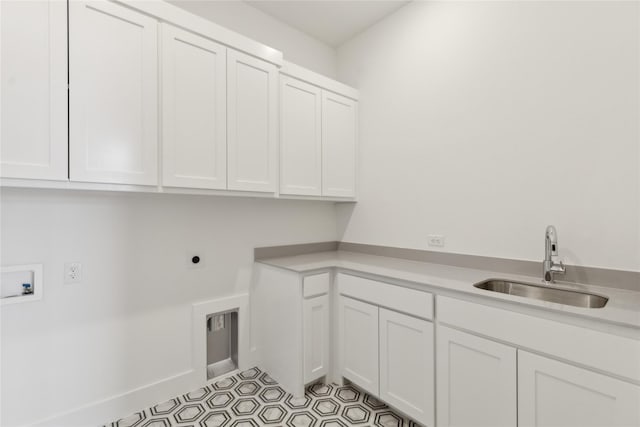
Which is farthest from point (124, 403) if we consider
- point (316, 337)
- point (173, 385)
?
point (316, 337)

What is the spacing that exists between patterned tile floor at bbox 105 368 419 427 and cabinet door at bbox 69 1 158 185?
4.51 ft

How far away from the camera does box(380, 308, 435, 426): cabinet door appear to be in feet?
5.16

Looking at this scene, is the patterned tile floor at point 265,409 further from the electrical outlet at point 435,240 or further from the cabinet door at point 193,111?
the cabinet door at point 193,111

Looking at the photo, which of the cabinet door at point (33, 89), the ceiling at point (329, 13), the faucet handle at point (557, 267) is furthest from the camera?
the ceiling at point (329, 13)

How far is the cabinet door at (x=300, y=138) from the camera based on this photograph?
7.03 feet

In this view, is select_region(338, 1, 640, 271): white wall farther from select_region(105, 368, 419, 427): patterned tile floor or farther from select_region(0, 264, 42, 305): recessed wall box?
select_region(0, 264, 42, 305): recessed wall box

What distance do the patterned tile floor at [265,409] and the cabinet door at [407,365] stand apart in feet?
0.50

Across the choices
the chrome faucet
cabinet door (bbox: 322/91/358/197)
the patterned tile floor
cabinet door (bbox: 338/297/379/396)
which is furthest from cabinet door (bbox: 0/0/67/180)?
the chrome faucet

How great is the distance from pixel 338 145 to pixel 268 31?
3.49 feet

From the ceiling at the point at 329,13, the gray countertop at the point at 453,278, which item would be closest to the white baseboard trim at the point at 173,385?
the gray countertop at the point at 453,278

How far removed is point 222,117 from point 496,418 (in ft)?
6.79

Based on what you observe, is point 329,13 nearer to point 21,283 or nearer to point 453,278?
point 453,278

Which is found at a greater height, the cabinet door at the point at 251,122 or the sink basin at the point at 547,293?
the cabinet door at the point at 251,122

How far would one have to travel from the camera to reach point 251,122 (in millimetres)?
1927
